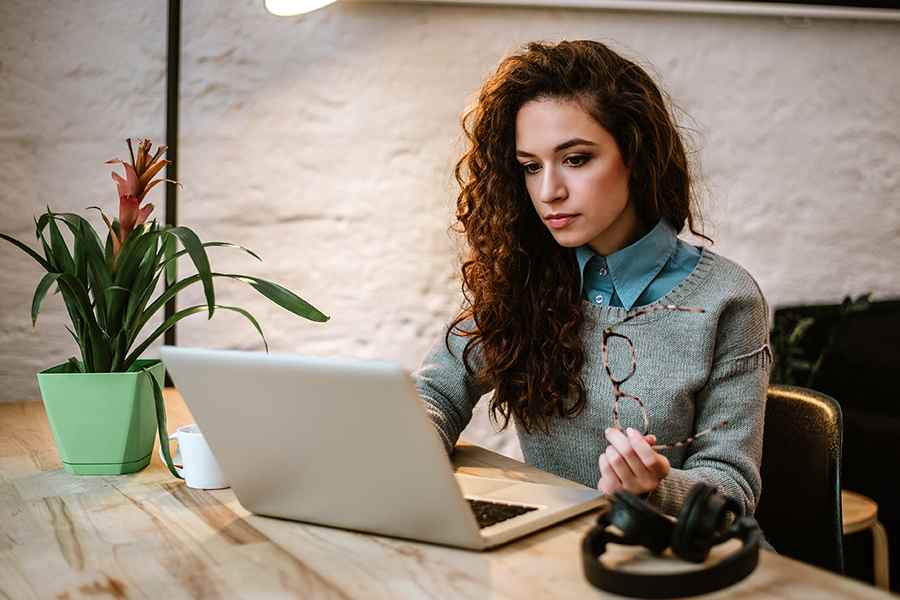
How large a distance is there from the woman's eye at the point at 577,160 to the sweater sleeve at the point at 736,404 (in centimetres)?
31

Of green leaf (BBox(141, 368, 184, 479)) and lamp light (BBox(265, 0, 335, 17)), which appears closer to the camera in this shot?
green leaf (BBox(141, 368, 184, 479))

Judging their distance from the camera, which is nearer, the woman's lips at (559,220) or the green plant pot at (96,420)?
the green plant pot at (96,420)

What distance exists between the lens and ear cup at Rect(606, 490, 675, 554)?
2.86 ft

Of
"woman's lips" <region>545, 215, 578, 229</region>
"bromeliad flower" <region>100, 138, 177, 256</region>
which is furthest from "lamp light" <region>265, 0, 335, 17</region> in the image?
"woman's lips" <region>545, 215, 578, 229</region>

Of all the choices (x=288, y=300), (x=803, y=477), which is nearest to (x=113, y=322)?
(x=288, y=300)

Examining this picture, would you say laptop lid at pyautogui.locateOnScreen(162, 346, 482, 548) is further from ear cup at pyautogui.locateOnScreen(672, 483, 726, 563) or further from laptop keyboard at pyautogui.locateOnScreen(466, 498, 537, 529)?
ear cup at pyautogui.locateOnScreen(672, 483, 726, 563)

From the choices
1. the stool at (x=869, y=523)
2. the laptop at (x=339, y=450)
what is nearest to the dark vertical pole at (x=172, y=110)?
the laptop at (x=339, y=450)

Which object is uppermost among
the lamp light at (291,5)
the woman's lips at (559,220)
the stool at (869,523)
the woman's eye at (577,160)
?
the lamp light at (291,5)

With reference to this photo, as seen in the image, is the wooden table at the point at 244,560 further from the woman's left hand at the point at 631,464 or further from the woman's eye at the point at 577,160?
the woman's eye at the point at 577,160

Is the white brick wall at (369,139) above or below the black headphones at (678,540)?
above

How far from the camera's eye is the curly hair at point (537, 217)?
152 centimetres

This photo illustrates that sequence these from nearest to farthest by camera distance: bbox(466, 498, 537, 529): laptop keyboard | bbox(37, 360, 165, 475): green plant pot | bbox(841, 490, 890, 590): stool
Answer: bbox(466, 498, 537, 529): laptop keyboard, bbox(37, 360, 165, 475): green plant pot, bbox(841, 490, 890, 590): stool

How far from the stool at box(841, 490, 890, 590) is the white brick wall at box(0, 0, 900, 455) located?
27.1 inches

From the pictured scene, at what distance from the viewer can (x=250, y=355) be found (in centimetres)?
96
